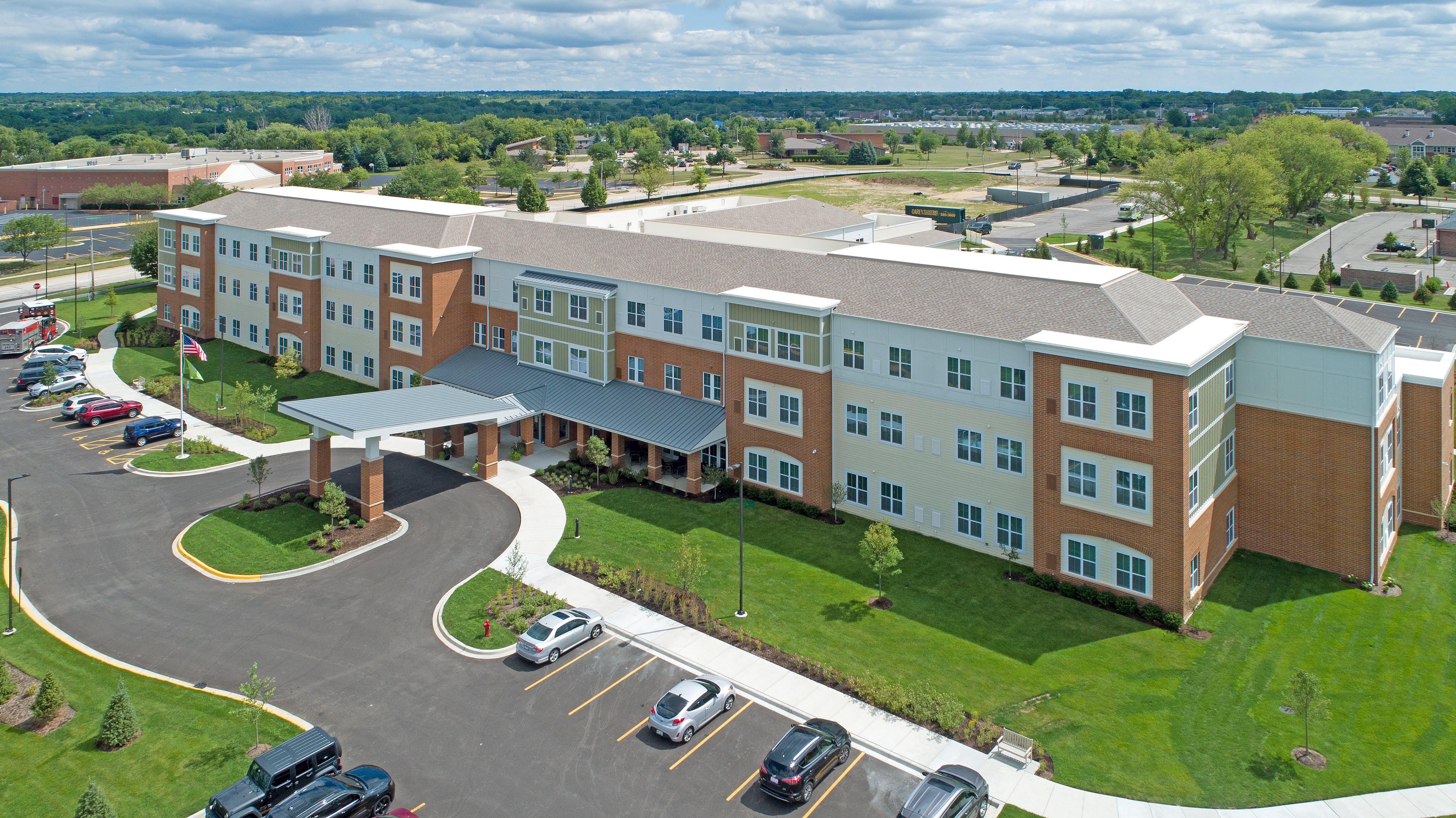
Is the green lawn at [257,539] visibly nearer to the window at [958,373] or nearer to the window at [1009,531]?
the window at [958,373]

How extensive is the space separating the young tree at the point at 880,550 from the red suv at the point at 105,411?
49584 mm

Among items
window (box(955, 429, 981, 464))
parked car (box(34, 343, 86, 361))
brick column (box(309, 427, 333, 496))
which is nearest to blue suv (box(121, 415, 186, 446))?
brick column (box(309, 427, 333, 496))

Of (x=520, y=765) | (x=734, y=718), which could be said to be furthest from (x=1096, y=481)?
(x=520, y=765)

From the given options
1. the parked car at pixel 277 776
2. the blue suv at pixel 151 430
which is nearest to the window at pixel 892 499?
the parked car at pixel 277 776

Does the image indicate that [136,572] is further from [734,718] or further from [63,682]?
[734,718]

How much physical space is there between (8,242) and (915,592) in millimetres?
115432

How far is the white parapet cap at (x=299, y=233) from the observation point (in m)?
71.7

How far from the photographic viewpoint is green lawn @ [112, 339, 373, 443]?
6494 centimetres

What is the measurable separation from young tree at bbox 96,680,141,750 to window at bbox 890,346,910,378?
31774mm

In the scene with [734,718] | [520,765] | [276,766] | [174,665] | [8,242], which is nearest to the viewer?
[276,766]

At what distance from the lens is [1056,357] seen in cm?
3978

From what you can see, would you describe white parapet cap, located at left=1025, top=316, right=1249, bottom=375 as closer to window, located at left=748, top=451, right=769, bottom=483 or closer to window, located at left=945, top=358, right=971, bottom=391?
window, located at left=945, top=358, right=971, bottom=391

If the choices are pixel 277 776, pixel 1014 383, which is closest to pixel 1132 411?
pixel 1014 383

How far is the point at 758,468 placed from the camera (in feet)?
167
